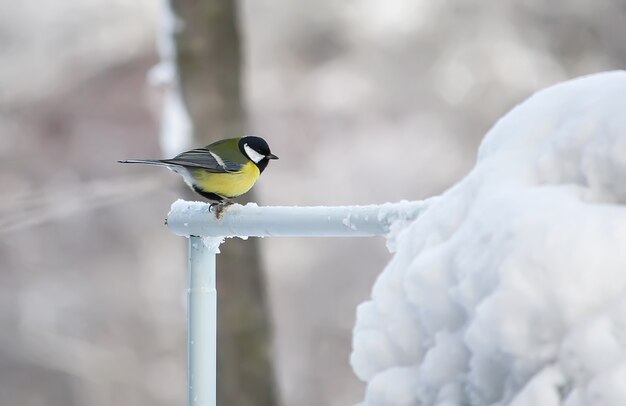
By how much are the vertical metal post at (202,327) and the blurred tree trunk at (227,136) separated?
333 cm

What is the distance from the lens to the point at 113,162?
31.2 ft

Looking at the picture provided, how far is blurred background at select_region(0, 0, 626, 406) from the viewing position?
9.38m

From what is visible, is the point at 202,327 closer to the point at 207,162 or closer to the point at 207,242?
the point at 207,242

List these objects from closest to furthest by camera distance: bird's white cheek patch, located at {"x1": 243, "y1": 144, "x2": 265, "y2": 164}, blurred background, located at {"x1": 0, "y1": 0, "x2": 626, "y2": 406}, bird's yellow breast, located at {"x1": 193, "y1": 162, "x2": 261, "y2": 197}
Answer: bird's yellow breast, located at {"x1": 193, "y1": 162, "x2": 261, "y2": 197}, bird's white cheek patch, located at {"x1": 243, "y1": 144, "x2": 265, "y2": 164}, blurred background, located at {"x1": 0, "y1": 0, "x2": 626, "y2": 406}

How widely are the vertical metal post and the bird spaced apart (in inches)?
36.8

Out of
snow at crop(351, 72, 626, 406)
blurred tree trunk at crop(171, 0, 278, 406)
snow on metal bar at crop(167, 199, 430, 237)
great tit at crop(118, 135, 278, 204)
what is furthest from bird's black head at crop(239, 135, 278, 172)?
blurred tree trunk at crop(171, 0, 278, 406)

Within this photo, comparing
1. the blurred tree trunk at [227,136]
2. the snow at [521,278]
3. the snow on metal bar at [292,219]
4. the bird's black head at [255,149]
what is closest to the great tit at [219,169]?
the bird's black head at [255,149]

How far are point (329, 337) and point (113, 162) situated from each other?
2.63 m

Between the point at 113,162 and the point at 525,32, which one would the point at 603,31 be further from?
the point at 113,162

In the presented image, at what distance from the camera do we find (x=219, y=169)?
2604 mm

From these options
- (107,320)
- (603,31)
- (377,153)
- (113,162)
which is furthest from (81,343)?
(603,31)

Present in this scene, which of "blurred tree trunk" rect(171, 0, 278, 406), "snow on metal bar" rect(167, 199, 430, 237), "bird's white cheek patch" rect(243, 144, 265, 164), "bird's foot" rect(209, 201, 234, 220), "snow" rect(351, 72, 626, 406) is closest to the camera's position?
"snow" rect(351, 72, 626, 406)

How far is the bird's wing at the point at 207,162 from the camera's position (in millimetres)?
2598

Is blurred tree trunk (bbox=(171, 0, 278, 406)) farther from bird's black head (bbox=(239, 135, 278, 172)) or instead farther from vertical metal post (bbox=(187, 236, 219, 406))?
vertical metal post (bbox=(187, 236, 219, 406))
